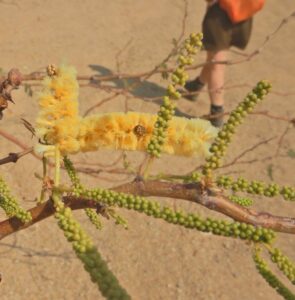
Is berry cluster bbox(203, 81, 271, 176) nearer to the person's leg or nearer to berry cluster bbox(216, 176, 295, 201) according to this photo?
berry cluster bbox(216, 176, 295, 201)

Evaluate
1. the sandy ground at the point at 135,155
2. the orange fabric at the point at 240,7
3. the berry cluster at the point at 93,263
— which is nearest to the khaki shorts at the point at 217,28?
the orange fabric at the point at 240,7

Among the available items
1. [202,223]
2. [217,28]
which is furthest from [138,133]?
[217,28]

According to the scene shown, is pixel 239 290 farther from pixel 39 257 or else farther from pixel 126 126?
pixel 126 126

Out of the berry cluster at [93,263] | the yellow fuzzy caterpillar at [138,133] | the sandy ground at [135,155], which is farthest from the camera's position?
the sandy ground at [135,155]

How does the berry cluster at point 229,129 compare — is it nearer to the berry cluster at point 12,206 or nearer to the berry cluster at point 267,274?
the berry cluster at point 267,274

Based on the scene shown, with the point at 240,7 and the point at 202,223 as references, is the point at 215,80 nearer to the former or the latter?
the point at 240,7

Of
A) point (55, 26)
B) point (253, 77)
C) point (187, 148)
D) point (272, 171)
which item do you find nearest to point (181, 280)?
point (272, 171)
